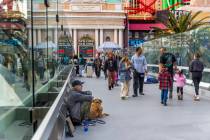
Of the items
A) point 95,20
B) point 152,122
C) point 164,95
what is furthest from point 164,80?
point 95,20

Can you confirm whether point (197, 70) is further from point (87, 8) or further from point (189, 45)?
point (87, 8)

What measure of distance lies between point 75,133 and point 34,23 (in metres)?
4.18

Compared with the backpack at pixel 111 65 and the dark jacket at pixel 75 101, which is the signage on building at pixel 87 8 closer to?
the backpack at pixel 111 65

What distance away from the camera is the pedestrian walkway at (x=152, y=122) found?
848 cm

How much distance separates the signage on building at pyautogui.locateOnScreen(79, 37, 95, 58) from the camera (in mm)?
70938

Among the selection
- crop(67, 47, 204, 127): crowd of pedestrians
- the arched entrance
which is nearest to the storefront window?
crop(67, 47, 204, 127): crowd of pedestrians

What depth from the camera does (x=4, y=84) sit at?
360cm

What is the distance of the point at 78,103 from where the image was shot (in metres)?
9.21

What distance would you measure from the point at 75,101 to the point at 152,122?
1.98 m

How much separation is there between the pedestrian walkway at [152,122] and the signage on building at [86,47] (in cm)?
5644

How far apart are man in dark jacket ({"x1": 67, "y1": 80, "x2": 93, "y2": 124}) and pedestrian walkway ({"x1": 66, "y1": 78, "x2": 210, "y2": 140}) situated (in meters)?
0.27

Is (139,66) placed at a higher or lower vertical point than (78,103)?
higher

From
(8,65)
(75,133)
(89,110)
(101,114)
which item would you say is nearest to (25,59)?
(8,65)

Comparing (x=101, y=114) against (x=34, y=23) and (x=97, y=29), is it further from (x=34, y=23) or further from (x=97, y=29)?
(x=97, y=29)
